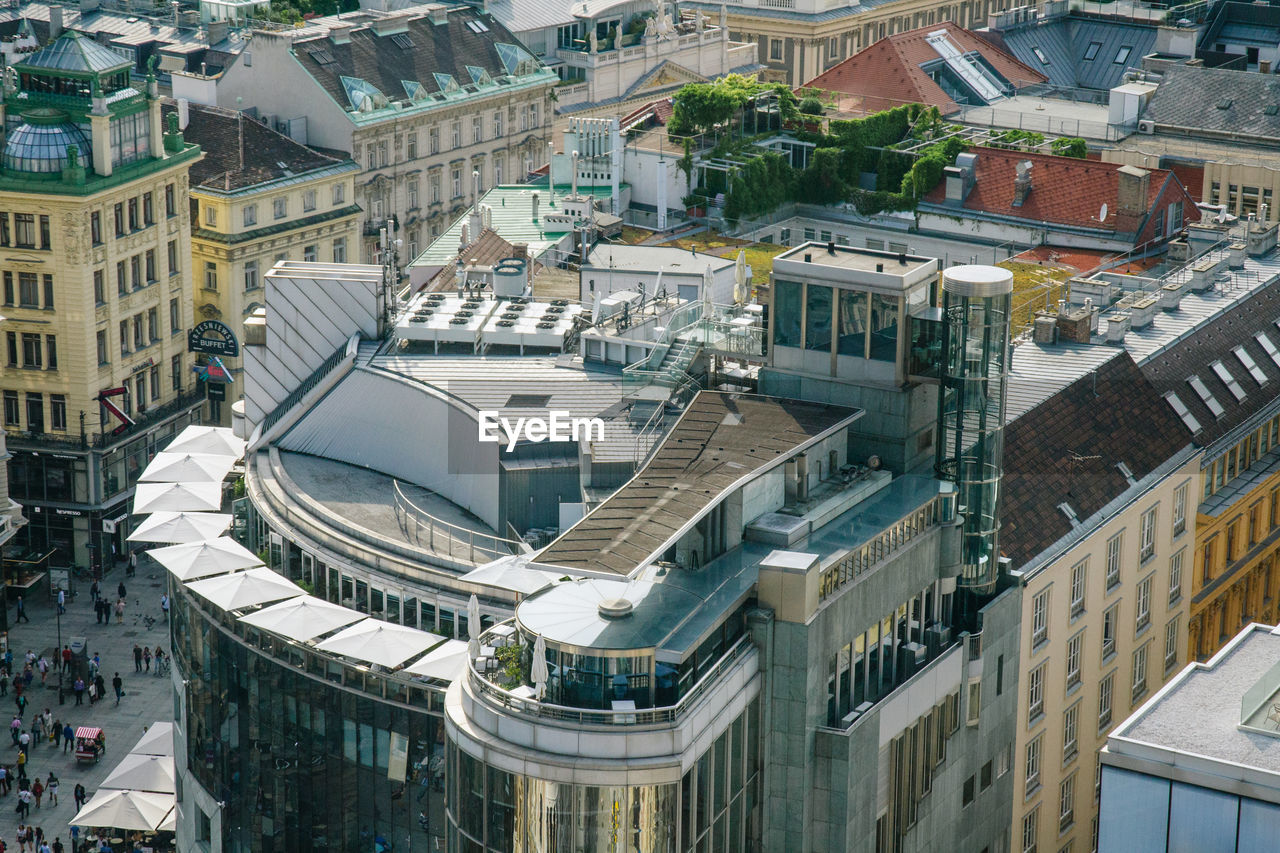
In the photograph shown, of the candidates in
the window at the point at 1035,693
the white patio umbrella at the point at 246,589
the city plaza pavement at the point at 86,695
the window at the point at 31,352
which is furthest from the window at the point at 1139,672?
the window at the point at 31,352

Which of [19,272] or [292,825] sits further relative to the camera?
[19,272]

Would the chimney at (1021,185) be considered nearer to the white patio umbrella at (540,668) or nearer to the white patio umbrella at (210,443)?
the white patio umbrella at (210,443)

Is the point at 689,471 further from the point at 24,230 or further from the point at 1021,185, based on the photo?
the point at 24,230

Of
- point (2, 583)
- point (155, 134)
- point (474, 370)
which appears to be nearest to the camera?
point (474, 370)

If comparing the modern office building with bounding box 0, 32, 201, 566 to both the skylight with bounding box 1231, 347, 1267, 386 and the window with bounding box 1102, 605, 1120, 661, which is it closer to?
the window with bounding box 1102, 605, 1120, 661

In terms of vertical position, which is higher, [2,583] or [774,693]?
[774,693]

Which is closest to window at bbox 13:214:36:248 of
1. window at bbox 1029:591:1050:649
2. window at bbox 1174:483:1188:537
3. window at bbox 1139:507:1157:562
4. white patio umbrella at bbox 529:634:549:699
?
window at bbox 1139:507:1157:562

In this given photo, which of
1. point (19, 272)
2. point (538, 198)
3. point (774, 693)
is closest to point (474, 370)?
point (774, 693)

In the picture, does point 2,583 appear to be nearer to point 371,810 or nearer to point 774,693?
point 371,810
